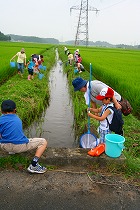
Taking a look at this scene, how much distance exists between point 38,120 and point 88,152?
292 cm

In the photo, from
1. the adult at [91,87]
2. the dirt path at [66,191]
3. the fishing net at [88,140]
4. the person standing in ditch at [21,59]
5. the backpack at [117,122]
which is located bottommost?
the dirt path at [66,191]

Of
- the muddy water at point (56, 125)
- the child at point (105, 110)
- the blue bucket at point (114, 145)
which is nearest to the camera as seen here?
the blue bucket at point (114, 145)

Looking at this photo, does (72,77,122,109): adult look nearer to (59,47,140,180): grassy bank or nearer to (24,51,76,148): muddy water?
(59,47,140,180): grassy bank

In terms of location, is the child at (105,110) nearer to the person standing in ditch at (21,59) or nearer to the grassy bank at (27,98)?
the grassy bank at (27,98)

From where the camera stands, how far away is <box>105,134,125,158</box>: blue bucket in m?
3.08

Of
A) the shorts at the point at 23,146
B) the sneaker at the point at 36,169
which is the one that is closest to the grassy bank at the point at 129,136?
the sneaker at the point at 36,169

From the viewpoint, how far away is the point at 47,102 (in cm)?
768

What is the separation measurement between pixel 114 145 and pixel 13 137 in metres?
1.40

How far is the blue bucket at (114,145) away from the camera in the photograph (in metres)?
3.08

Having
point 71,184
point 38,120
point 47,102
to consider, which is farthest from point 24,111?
point 71,184

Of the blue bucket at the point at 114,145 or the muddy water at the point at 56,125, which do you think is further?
the muddy water at the point at 56,125

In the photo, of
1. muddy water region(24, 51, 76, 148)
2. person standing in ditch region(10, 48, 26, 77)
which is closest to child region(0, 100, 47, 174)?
muddy water region(24, 51, 76, 148)

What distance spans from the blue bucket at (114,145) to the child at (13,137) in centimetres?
94

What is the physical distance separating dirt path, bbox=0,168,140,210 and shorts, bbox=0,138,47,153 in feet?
0.98
